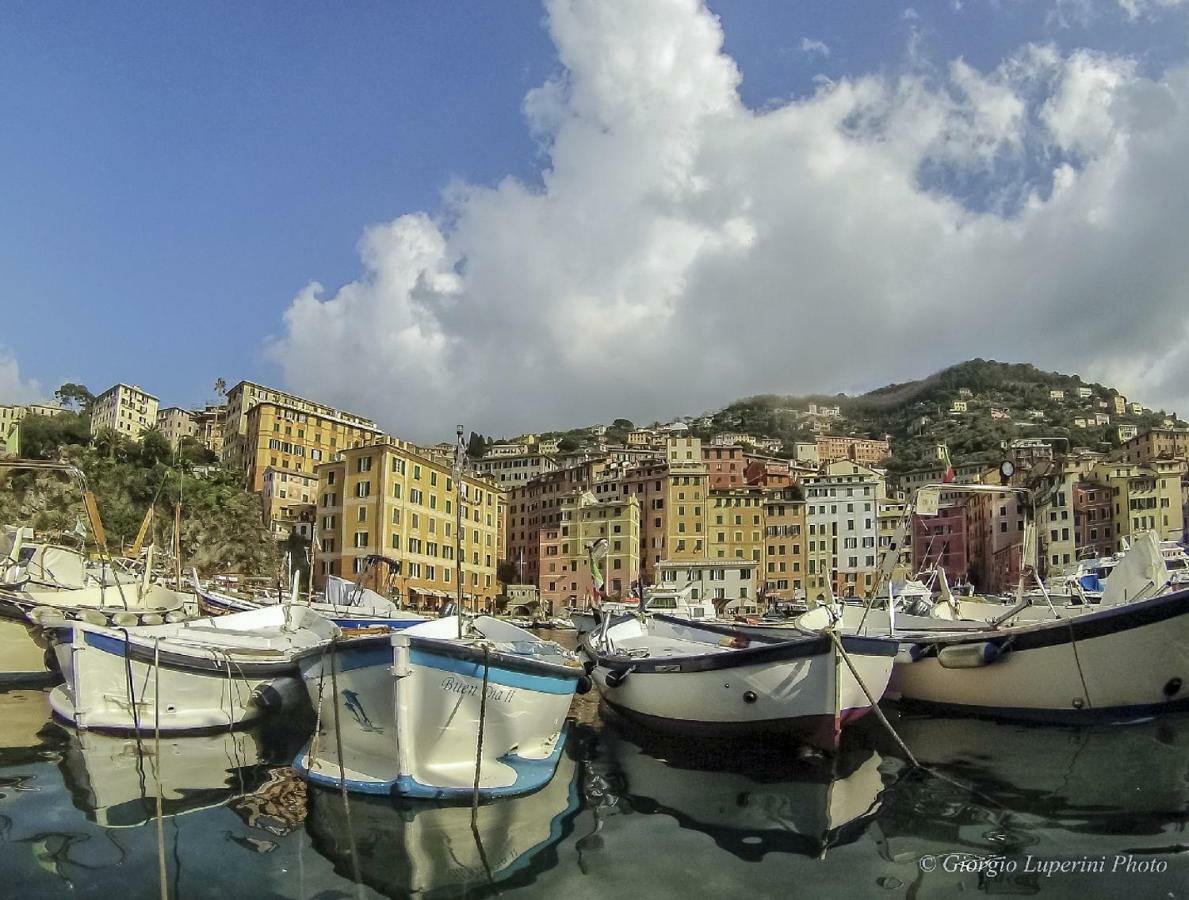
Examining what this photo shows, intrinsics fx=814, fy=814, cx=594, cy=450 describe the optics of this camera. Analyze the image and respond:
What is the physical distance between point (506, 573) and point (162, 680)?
87.6 m

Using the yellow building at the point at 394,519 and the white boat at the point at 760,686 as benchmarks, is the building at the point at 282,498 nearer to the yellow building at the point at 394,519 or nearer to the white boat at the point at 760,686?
the yellow building at the point at 394,519

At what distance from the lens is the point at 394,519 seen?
69.6m

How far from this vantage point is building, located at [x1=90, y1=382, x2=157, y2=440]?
434 ft

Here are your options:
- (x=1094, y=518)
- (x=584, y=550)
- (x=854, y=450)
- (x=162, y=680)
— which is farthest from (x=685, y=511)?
(x=162, y=680)

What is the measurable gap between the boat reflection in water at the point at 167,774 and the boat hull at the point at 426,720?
3.38ft

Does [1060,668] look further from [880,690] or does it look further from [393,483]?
[393,483]

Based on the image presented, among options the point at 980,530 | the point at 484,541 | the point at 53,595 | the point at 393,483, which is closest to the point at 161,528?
Answer: the point at 393,483

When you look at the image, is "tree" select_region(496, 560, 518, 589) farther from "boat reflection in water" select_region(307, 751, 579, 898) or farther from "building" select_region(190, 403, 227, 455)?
"boat reflection in water" select_region(307, 751, 579, 898)

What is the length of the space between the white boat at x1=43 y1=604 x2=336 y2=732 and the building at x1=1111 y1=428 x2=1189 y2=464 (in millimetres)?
125398

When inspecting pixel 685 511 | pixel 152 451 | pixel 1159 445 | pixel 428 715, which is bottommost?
pixel 428 715

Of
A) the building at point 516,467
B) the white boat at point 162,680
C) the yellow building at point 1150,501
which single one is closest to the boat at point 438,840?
the white boat at point 162,680

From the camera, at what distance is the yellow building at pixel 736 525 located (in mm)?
97250

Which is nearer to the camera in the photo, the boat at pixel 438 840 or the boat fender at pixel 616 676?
the boat at pixel 438 840

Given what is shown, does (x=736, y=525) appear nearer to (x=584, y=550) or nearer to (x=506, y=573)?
(x=584, y=550)
